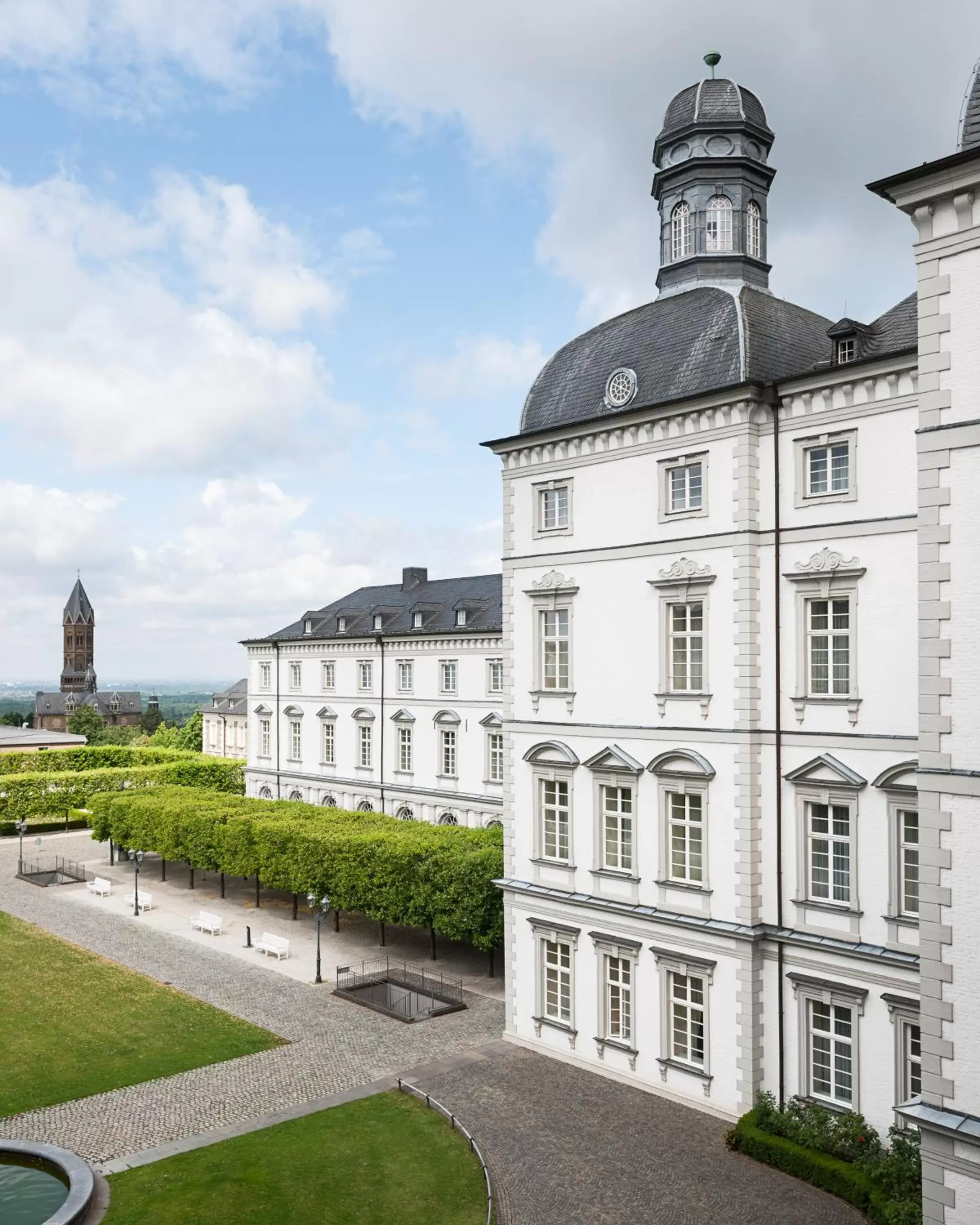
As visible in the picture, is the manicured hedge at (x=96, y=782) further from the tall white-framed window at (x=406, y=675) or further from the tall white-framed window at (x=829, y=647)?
the tall white-framed window at (x=829, y=647)

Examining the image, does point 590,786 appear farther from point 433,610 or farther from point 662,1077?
point 433,610

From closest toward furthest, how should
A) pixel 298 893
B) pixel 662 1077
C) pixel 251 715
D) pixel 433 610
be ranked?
pixel 662 1077
pixel 298 893
pixel 433 610
pixel 251 715

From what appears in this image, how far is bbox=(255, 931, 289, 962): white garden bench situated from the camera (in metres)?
37.5

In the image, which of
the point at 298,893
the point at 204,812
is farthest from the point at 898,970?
the point at 204,812

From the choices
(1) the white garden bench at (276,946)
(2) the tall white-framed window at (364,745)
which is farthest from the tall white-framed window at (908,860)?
(2) the tall white-framed window at (364,745)

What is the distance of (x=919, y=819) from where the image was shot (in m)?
15.7

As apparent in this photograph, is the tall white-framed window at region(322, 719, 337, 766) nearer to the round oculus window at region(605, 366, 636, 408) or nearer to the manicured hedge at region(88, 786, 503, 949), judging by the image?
the manicured hedge at region(88, 786, 503, 949)

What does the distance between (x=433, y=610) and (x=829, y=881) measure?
124ft

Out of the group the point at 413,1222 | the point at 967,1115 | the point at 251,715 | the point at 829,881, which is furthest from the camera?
the point at 251,715

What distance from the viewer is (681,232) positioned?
94.2ft

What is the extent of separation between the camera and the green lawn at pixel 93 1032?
26.0 metres

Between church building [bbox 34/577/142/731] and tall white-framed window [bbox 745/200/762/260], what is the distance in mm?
159407

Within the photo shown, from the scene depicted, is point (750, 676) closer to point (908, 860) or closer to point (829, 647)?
point (829, 647)

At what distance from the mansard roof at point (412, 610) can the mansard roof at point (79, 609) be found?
143 m
